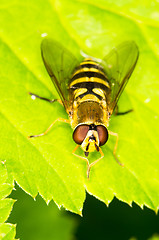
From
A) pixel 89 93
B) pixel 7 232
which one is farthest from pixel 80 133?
pixel 7 232

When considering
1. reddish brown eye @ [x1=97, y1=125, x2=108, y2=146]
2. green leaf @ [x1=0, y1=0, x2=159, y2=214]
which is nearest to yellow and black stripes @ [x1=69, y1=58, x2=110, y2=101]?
green leaf @ [x1=0, y1=0, x2=159, y2=214]

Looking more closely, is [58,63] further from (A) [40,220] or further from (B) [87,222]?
(B) [87,222]

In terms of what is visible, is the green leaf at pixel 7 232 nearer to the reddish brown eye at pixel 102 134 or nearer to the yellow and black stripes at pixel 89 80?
the reddish brown eye at pixel 102 134

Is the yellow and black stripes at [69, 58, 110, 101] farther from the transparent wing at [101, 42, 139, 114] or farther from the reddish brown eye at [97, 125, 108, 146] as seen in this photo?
the reddish brown eye at [97, 125, 108, 146]

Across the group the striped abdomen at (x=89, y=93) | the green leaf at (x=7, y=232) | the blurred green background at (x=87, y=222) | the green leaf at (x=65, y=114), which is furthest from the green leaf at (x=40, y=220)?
the green leaf at (x=7, y=232)

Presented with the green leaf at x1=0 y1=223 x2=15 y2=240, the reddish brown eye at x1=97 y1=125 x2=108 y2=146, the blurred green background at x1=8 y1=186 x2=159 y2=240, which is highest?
the green leaf at x1=0 y1=223 x2=15 y2=240
